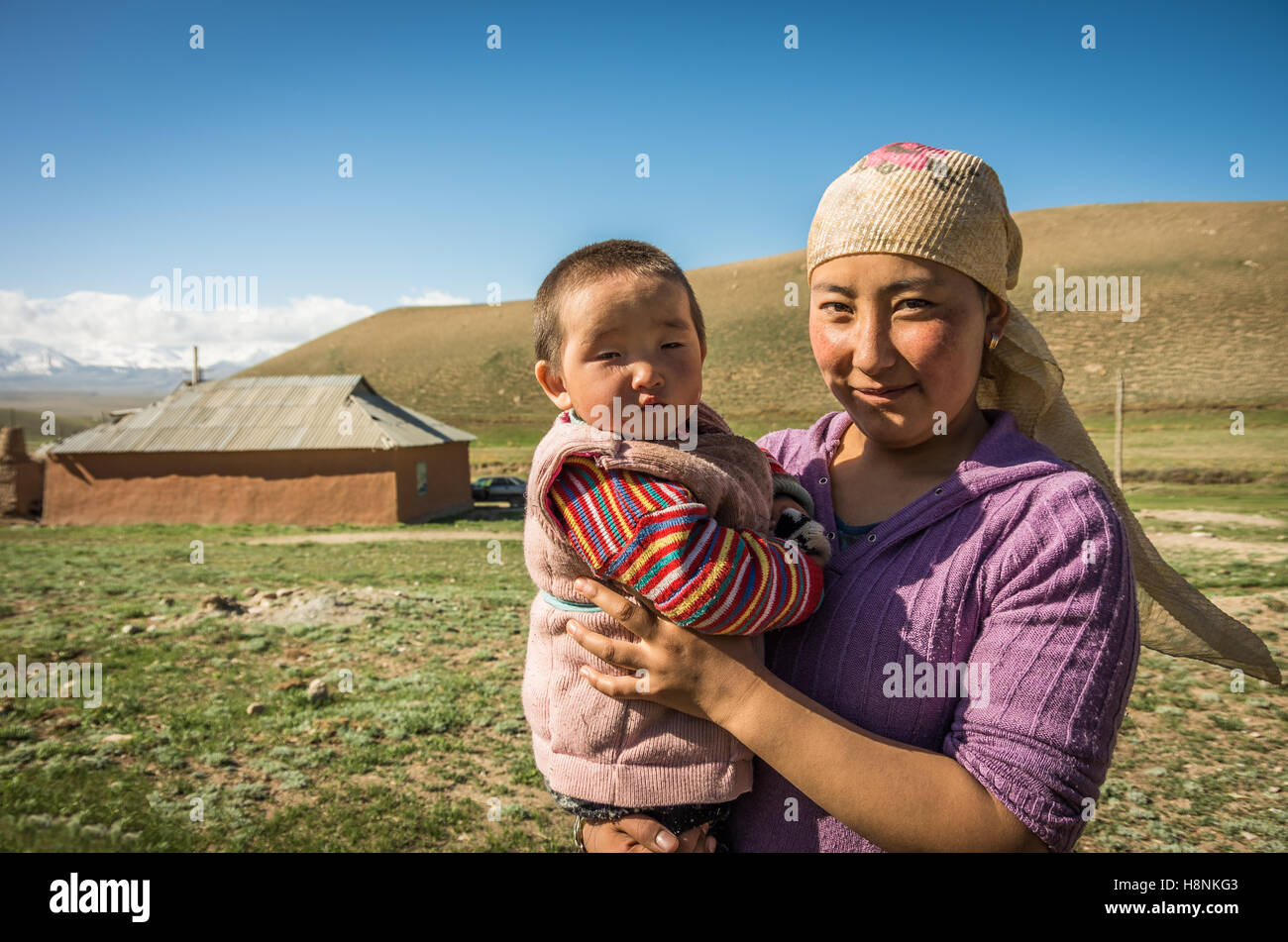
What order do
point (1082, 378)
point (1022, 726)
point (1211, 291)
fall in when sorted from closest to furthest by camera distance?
point (1022, 726)
point (1082, 378)
point (1211, 291)

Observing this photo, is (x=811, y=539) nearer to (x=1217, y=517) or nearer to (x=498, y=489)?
(x=1217, y=517)

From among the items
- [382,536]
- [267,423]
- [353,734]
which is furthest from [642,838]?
[267,423]

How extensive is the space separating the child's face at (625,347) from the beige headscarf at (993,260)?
390mm

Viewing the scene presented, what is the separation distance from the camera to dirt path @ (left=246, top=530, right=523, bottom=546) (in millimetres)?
20844

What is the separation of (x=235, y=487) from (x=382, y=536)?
7033mm

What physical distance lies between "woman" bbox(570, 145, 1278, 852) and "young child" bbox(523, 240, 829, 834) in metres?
0.08

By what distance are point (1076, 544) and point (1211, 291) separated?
70251mm

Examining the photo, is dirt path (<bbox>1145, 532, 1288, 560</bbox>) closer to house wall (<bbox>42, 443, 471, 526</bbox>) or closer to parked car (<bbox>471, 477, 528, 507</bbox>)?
house wall (<bbox>42, 443, 471, 526</bbox>)

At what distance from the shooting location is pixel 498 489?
31.0m

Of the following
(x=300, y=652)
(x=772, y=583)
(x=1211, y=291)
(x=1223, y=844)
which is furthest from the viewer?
(x=1211, y=291)

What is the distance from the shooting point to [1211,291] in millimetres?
56938

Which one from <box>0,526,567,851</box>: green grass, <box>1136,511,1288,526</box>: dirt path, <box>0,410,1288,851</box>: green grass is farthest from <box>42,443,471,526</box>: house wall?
<box>1136,511,1288,526</box>: dirt path

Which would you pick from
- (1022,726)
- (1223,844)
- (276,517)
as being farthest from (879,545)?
(276,517)

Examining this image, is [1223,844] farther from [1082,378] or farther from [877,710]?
[1082,378]
